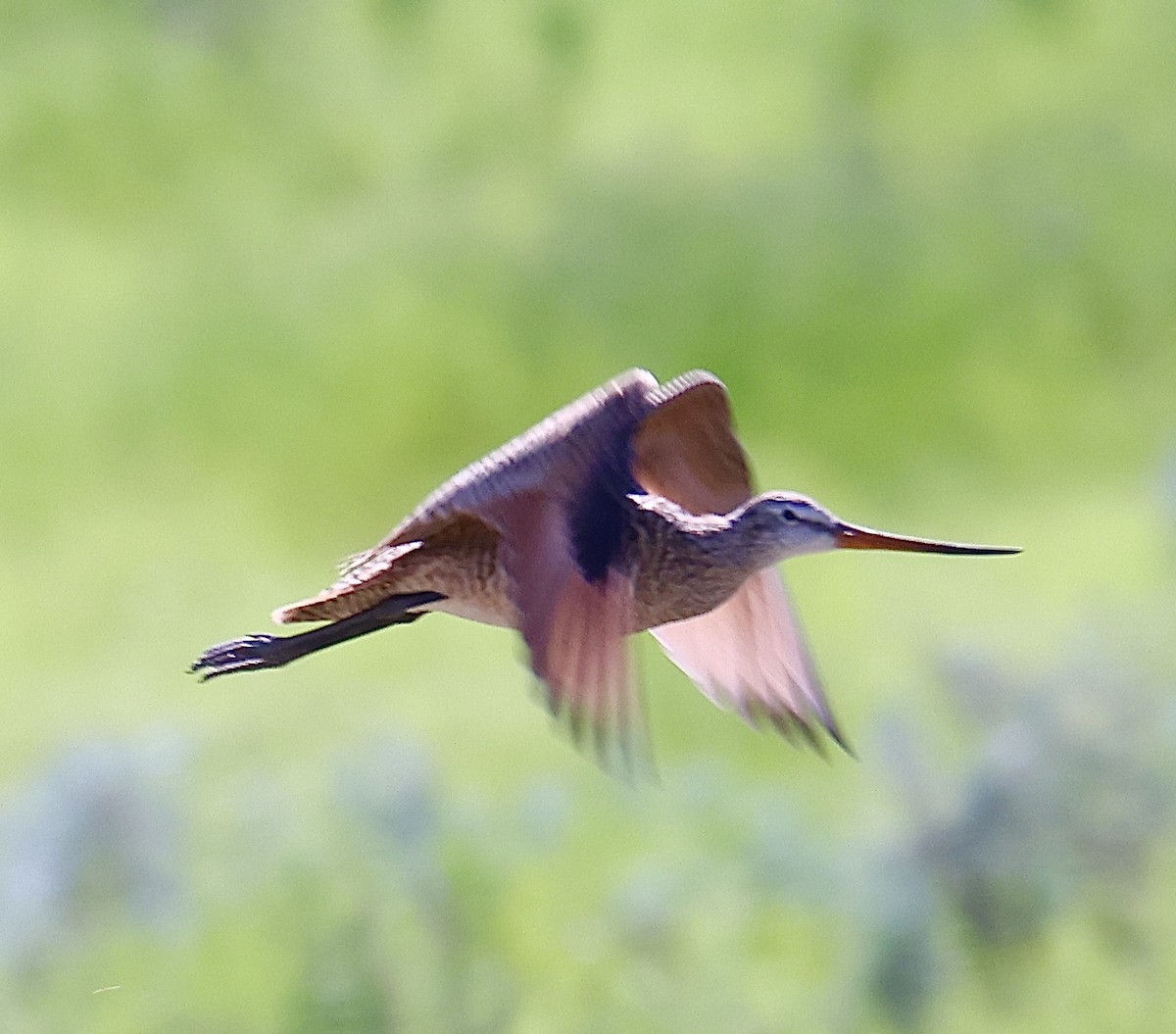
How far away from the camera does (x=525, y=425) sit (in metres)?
1.77

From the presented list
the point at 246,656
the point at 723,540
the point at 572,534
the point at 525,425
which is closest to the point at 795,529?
the point at 723,540

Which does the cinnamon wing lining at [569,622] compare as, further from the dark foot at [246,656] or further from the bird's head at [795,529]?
the dark foot at [246,656]

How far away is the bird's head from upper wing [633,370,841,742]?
0.07 m

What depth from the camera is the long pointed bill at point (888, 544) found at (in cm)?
86

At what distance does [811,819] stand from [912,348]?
1.50 ft

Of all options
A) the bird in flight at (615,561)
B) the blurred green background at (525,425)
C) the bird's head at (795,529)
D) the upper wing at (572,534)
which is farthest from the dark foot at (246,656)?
the blurred green background at (525,425)

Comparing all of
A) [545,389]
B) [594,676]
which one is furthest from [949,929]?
[594,676]

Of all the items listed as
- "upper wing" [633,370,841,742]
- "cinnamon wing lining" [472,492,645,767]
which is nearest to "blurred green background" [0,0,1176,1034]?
"upper wing" [633,370,841,742]

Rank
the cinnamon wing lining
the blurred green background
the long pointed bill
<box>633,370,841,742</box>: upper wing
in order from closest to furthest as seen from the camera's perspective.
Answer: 1. the cinnamon wing lining
2. the long pointed bill
3. <box>633,370,841,742</box>: upper wing
4. the blurred green background

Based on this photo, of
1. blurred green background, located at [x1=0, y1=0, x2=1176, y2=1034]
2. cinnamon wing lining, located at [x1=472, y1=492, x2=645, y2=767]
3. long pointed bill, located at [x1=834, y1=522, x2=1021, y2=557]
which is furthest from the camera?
blurred green background, located at [x1=0, y1=0, x2=1176, y2=1034]

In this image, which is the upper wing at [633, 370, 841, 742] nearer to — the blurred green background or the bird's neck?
the bird's neck

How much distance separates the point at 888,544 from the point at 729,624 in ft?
0.54

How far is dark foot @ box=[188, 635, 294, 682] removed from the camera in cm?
96

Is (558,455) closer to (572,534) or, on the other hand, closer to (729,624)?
(572,534)
